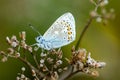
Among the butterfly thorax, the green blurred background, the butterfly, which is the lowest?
the butterfly thorax

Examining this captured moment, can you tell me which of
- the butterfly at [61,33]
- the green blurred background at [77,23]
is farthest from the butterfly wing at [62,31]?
the green blurred background at [77,23]

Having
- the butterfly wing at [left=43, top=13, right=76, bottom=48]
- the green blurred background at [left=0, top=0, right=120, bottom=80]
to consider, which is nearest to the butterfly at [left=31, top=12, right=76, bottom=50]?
the butterfly wing at [left=43, top=13, right=76, bottom=48]

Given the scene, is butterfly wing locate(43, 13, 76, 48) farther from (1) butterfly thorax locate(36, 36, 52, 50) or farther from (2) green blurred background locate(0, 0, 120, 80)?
(2) green blurred background locate(0, 0, 120, 80)

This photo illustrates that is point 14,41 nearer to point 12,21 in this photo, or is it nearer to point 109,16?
point 109,16

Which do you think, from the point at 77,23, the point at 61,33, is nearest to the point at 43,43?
the point at 61,33

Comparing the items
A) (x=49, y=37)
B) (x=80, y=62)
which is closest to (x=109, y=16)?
(x=80, y=62)

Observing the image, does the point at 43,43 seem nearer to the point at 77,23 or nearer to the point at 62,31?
the point at 62,31

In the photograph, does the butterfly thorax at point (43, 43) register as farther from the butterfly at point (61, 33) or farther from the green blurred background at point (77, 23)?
the green blurred background at point (77, 23)

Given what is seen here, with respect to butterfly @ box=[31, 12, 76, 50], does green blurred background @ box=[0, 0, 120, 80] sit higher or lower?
higher

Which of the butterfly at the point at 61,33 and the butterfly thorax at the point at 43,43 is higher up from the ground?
the butterfly at the point at 61,33
